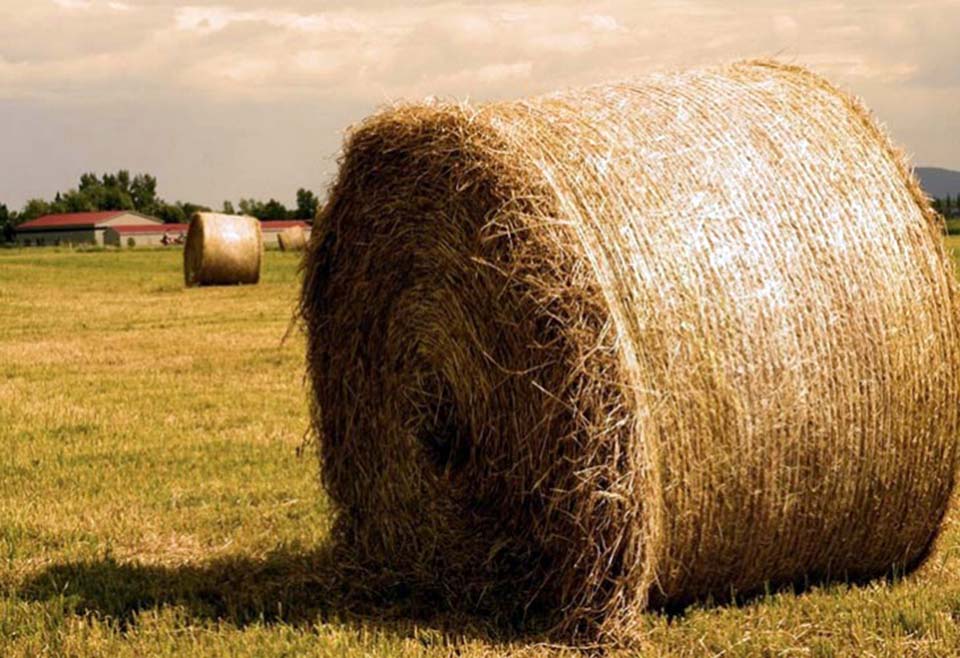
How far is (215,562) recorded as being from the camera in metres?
6.57

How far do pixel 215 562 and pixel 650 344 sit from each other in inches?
103

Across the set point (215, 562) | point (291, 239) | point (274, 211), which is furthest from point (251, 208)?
point (215, 562)

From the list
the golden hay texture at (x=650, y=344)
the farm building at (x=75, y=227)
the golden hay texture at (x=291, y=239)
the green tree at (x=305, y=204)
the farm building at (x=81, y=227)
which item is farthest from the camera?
the farm building at (x=75, y=227)

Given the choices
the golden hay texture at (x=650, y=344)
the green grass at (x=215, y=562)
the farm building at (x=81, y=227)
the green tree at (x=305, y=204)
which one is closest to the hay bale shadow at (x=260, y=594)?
the green grass at (x=215, y=562)

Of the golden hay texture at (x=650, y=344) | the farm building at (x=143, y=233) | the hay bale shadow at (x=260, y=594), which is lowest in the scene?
the hay bale shadow at (x=260, y=594)

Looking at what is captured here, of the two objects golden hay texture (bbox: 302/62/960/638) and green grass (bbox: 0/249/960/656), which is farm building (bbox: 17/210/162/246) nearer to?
green grass (bbox: 0/249/960/656)

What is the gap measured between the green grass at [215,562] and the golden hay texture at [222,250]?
43.2 ft

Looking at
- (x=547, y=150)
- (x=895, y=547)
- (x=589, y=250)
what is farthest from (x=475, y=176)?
(x=895, y=547)

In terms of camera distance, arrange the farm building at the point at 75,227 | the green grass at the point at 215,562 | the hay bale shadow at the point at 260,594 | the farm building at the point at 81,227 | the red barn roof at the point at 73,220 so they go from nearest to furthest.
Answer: the green grass at the point at 215,562 → the hay bale shadow at the point at 260,594 → the farm building at the point at 81,227 → the farm building at the point at 75,227 → the red barn roof at the point at 73,220

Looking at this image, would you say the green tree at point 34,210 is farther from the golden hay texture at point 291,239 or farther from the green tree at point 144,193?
the golden hay texture at point 291,239

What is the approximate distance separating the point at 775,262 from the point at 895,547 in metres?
1.46

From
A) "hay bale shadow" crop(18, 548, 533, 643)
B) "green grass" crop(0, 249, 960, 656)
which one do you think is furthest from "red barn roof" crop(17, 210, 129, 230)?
"hay bale shadow" crop(18, 548, 533, 643)

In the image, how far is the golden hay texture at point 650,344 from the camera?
202 inches

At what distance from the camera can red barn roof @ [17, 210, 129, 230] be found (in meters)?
111
